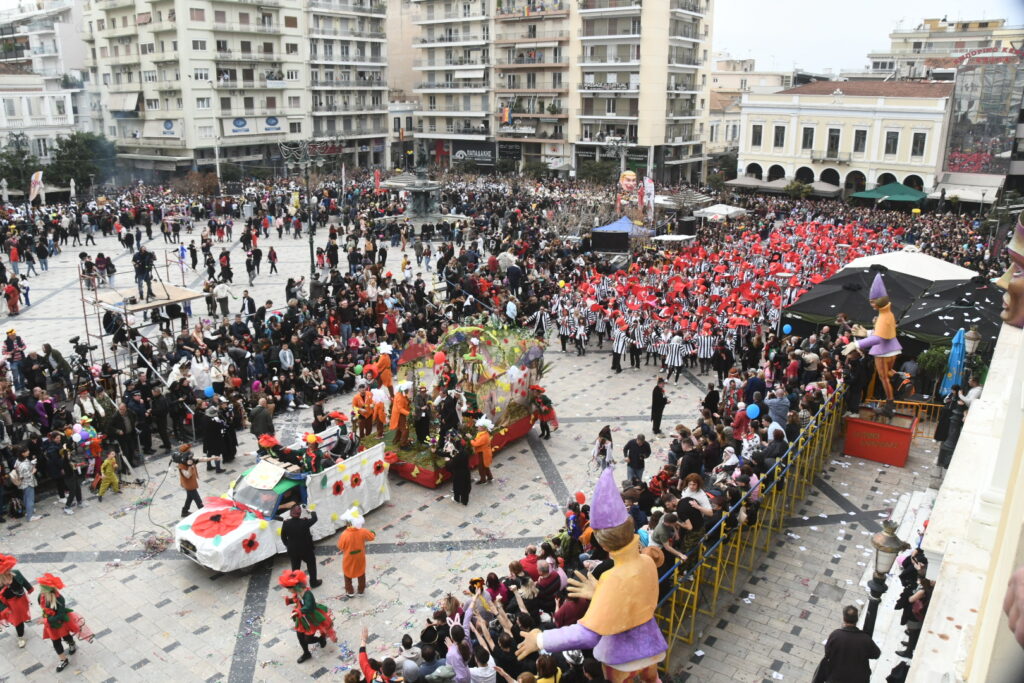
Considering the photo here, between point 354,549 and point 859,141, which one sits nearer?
point 354,549

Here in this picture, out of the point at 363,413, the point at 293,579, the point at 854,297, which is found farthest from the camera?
the point at 854,297

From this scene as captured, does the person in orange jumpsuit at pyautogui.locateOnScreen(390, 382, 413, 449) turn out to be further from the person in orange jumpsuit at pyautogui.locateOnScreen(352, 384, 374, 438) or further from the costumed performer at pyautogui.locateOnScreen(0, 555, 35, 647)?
the costumed performer at pyautogui.locateOnScreen(0, 555, 35, 647)

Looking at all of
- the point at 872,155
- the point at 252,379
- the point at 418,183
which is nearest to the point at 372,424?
the point at 252,379

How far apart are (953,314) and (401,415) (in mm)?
11127

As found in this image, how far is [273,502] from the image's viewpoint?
10.9 m

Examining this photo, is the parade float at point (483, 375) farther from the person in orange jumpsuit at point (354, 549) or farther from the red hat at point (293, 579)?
Result: the red hat at point (293, 579)

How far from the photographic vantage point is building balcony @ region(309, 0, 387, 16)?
199 feet

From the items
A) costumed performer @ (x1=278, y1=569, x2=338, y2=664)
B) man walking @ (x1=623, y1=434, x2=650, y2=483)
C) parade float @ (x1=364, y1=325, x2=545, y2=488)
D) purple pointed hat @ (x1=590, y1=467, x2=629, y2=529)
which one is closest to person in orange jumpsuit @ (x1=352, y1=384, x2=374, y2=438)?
parade float @ (x1=364, y1=325, x2=545, y2=488)

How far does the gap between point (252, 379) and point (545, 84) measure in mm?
48987

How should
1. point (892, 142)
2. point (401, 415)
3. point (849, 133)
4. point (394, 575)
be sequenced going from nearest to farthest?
1. point (394, 575)
2. point (401, 415)
3. point (892, 142)
4. point (849, 133)

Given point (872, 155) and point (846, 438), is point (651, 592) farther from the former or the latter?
point (872, 155)

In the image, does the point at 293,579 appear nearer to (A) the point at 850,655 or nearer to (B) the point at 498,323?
(A) the point at 850,655

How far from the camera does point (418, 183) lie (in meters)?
37.4

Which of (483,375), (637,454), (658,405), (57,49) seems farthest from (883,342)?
(57,49)
